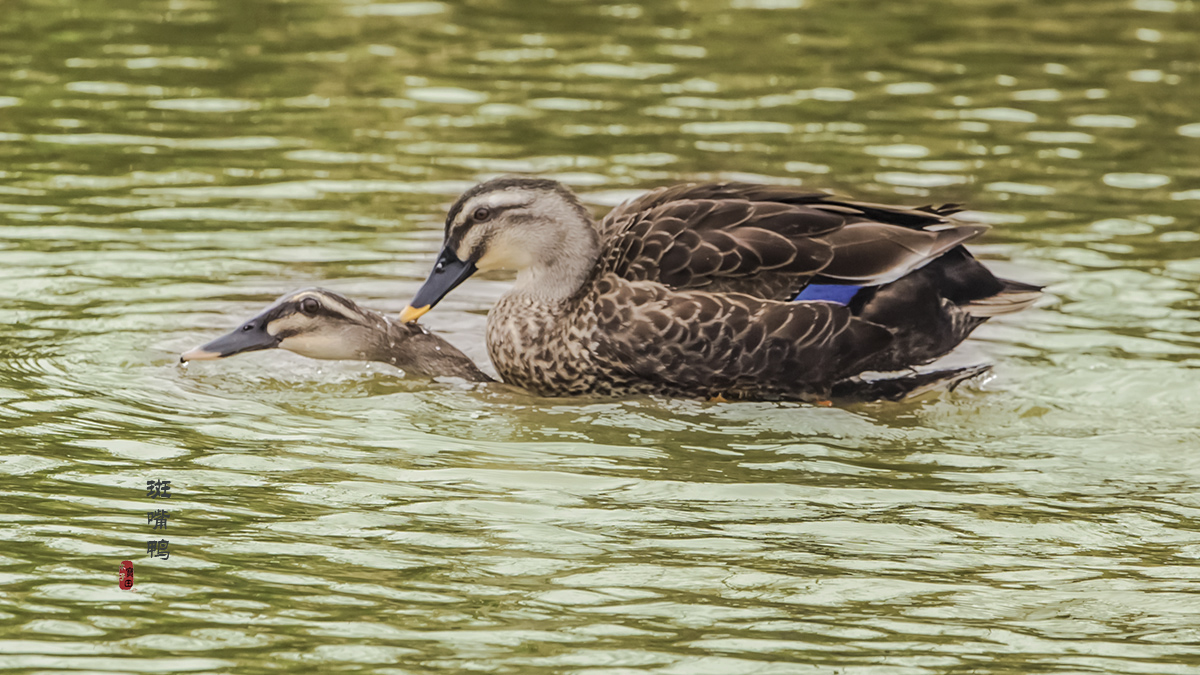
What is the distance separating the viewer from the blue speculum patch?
30.1 ft

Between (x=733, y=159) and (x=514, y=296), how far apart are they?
13.7 ft

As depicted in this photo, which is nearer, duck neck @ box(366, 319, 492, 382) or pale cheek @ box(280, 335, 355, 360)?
pale cheek @ box(280, 335, 355, 360)

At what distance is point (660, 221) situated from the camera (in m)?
9.34

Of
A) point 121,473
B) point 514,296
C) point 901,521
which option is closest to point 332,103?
point 514,296

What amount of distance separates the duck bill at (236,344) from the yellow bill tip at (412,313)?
2.31 ft

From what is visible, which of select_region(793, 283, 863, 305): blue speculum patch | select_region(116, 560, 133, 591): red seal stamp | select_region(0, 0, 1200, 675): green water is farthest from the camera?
select_region(793, 283, 863, 305): blue speculum patch

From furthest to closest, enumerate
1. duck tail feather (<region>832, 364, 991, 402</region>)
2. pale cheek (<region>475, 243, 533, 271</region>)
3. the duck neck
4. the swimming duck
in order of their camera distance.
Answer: the duck neck
pale cheek (<region>475, 243, 533, 271</region>)
the swimming duck
duck tail feather (<region>832, 364, 991, 402</region>)

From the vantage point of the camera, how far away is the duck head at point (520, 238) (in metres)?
9.57

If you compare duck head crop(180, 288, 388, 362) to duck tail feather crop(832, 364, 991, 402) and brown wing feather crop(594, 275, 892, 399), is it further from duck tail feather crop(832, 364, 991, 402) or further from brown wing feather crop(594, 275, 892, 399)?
duck tail feather crop(832, 364, 991, 402)

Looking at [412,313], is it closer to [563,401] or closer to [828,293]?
[563,401]

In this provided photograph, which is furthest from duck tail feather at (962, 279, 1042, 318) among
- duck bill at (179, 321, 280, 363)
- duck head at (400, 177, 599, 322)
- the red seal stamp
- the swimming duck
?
the red seal stamp

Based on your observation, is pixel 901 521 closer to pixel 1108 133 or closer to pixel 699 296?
pixel 699 296

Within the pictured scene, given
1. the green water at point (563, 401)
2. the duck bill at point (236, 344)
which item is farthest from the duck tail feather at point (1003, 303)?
the duck bill at point (236, 344)

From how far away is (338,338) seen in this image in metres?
9.73
